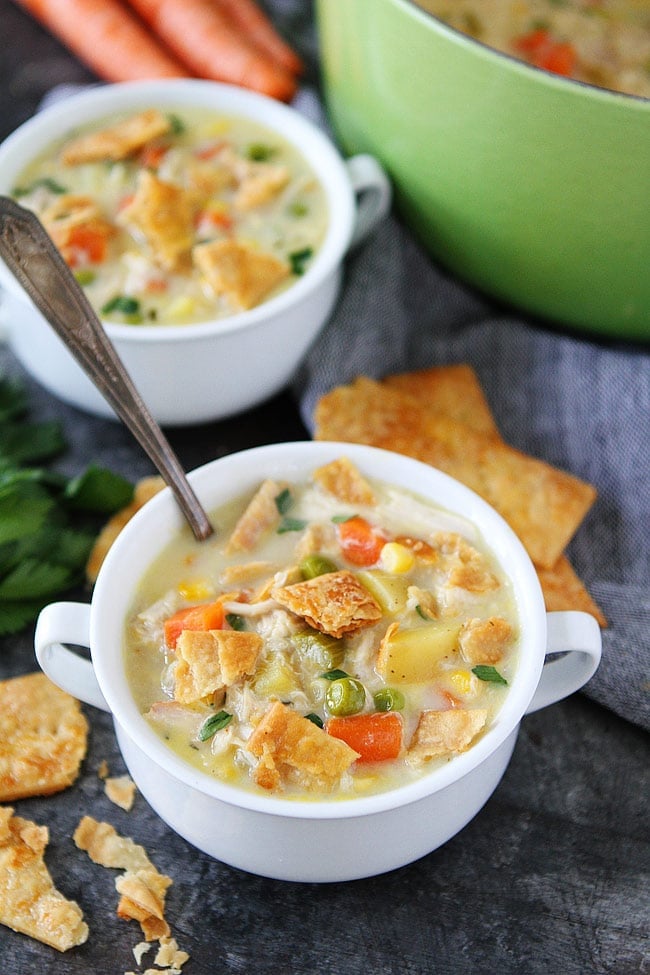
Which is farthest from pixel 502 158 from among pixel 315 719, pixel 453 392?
pixel 315 719

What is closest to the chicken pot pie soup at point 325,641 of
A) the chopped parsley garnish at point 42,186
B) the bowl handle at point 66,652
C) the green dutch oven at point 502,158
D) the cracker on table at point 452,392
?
the bowl handle at point 66,652

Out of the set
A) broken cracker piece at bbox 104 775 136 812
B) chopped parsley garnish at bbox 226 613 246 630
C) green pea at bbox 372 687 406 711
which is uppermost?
chopped parsley garnish at bbox 226 613 246 630

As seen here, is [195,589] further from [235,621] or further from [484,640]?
[484,640]

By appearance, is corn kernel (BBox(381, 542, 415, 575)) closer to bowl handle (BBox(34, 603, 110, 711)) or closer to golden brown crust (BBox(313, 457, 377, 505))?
golden brown crust (BBox(313, 457, 377, 505))

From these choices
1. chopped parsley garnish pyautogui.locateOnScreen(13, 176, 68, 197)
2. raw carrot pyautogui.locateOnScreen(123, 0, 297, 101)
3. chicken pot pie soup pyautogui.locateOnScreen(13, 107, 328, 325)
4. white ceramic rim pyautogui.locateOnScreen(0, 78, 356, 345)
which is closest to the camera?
white ceramic rim pyautogui.locateOnScreen(0, 78, 356, 345)

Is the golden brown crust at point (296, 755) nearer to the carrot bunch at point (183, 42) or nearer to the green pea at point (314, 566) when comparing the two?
the green pea at point (314, 566)

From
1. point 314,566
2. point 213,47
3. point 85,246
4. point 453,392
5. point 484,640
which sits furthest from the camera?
point 213,47

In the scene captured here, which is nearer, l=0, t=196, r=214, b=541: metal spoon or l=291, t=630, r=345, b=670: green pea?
l=291, t=630, r=345, b=670: green pea

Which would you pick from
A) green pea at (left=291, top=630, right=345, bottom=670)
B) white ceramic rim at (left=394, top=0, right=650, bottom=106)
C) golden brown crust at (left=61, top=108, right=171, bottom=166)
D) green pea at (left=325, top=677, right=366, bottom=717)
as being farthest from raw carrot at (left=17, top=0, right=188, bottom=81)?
green pea at (left=325, top=677, right=366, bottom=717)
